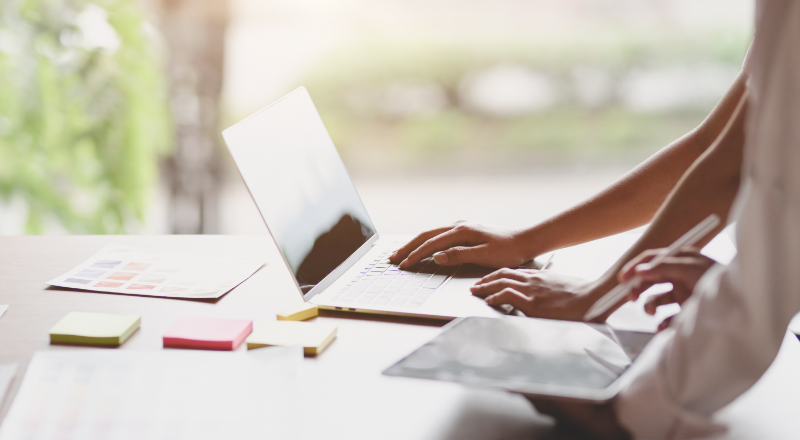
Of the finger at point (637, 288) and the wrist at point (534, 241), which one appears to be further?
the wrist at point (534, 241)

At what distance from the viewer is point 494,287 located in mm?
875

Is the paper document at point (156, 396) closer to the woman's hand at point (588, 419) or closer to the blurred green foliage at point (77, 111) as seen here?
the woman's hand at point (588, 419)

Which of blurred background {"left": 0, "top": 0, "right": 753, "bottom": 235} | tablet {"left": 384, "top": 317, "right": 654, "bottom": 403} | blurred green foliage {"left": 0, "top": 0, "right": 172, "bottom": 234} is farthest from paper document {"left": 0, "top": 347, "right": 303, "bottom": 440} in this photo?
blurred background {"left": 0, "top": 0, "right": 753, "bottom": 235}

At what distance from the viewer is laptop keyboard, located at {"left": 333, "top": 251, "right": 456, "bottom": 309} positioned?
883 mm

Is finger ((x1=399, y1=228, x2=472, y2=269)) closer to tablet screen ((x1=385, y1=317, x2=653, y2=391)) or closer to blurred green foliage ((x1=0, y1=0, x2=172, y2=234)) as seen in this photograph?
tablet screen ((x1=385, y1=317, x2=653, y2=391))

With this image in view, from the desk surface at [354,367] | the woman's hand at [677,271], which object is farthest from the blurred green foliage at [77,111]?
the woman's hand at [677,271]

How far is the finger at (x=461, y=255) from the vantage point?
1023 mm

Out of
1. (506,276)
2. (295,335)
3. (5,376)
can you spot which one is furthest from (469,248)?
(5,376)

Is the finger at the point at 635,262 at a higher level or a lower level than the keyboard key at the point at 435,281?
higher

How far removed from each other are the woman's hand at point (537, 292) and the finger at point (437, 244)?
15cm

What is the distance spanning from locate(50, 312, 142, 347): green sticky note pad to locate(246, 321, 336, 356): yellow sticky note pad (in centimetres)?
16

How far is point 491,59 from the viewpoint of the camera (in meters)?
5.80

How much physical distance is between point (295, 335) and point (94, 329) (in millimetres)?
245

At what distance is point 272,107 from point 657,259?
24.8 inches
